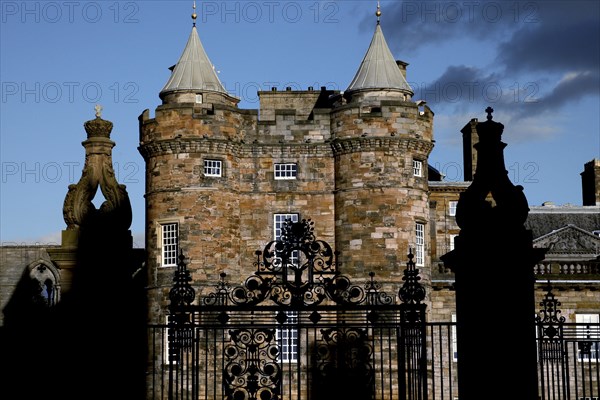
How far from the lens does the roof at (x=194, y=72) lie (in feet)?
164

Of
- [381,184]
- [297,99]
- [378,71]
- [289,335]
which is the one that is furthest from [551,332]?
[297,99]

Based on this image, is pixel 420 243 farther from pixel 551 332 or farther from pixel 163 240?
pixel 551 332

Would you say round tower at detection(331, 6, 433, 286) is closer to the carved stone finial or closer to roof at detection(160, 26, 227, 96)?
roof at detection(160, 26, 227, 96)

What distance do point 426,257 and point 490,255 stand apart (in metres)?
32.9

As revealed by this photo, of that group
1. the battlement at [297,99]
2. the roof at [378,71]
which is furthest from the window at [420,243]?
the battlement at [297,99]

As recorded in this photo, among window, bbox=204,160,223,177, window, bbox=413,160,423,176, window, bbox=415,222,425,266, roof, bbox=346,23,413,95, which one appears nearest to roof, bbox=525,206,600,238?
window, bbox=415,222,425,266

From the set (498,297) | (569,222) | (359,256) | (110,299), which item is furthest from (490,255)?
(569,222)

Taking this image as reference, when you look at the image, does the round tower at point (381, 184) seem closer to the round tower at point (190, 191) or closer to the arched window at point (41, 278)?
the round tower at point (190, 191)

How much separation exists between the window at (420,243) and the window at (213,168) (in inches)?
310

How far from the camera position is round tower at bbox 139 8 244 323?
47062mm

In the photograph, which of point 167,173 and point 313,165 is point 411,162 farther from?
point 167,173

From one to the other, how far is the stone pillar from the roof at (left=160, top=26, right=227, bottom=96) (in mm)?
33810

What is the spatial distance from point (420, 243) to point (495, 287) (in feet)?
107

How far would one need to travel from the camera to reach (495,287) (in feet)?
53.1
